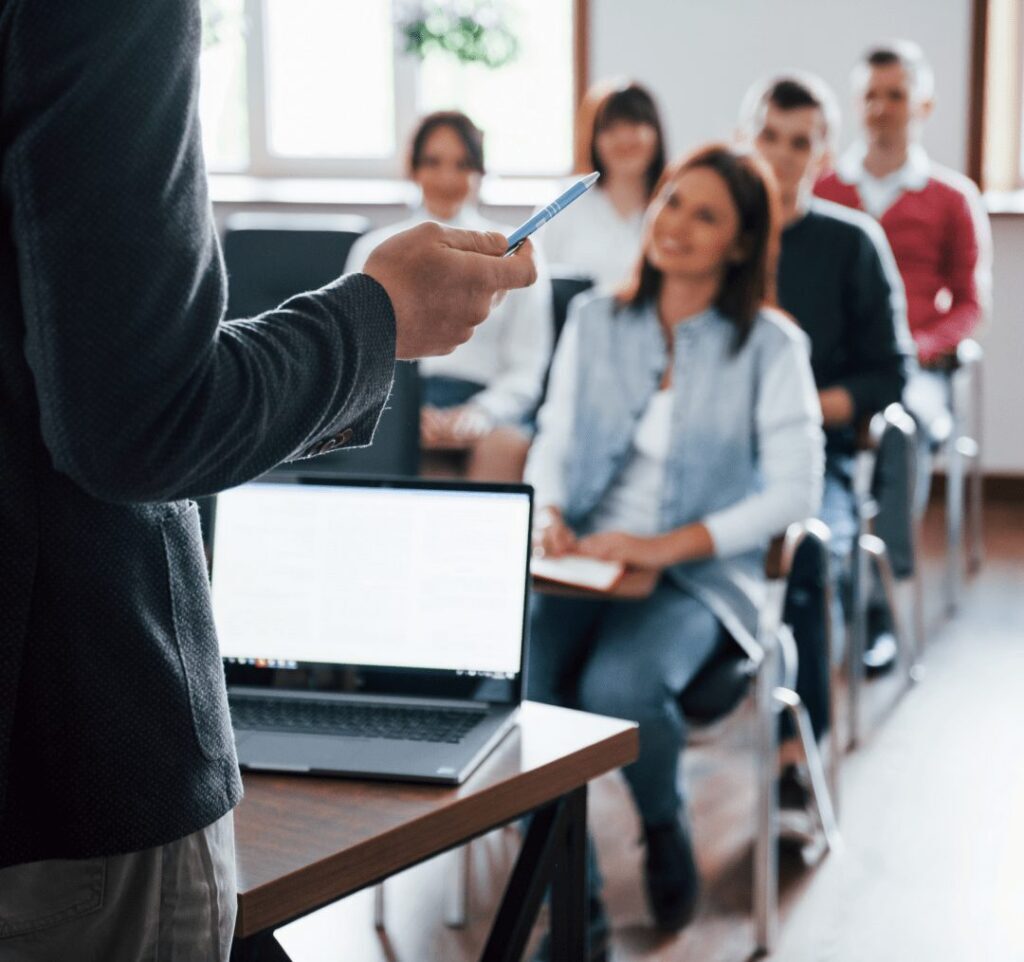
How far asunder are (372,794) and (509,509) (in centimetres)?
37

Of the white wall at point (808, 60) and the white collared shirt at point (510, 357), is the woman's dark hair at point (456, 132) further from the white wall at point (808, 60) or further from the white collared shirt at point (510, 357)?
the white wall at point (808, 60)

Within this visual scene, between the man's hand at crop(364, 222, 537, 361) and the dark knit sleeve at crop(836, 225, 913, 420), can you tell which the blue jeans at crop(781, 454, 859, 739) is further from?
the man's hand at crop(364, 222, 537, 361)

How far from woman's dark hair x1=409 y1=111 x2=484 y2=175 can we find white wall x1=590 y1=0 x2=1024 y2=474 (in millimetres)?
1710

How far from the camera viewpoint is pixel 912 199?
460 cm

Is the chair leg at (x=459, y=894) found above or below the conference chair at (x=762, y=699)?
below

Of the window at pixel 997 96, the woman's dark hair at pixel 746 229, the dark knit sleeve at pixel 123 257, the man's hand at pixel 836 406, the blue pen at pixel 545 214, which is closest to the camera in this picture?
the dark knit sleeve at pixel 123 257

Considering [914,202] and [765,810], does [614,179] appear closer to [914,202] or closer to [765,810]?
[914,202]

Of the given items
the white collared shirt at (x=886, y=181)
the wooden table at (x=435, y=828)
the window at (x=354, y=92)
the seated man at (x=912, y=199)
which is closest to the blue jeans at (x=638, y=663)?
the wooden table at (x=435, y=828)

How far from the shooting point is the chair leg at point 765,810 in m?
2.37

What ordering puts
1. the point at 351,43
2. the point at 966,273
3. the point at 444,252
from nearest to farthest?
1. the point at 444,252
2. the point at 966,273
3. the point at 351,43

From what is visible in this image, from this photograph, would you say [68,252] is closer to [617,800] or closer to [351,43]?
[617,800]

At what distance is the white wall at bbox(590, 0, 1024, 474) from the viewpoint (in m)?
5.47

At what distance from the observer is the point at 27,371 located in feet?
2.48

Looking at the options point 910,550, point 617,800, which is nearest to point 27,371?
point 617,800
